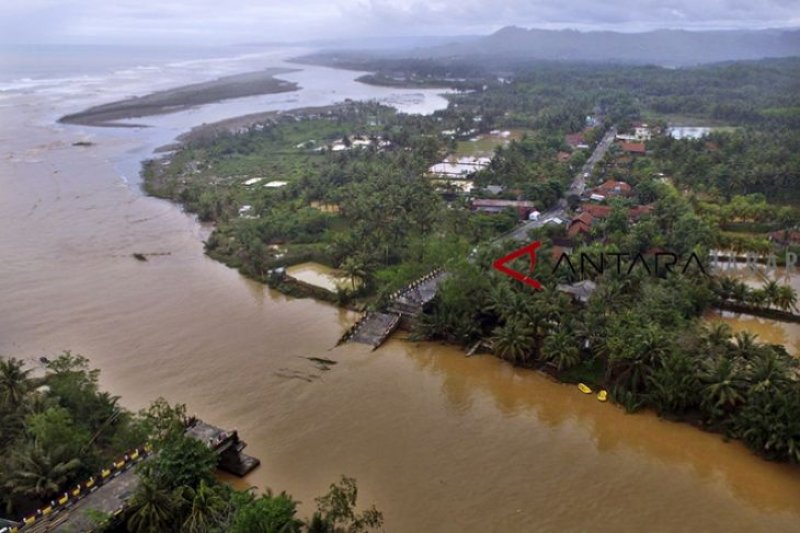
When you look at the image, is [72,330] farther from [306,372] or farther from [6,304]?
[306,372]

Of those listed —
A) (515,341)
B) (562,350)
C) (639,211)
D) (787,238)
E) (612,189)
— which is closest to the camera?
(562,350)

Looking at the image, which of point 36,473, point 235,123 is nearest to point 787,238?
point 36,473

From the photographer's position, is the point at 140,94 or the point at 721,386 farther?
the point at 140,94

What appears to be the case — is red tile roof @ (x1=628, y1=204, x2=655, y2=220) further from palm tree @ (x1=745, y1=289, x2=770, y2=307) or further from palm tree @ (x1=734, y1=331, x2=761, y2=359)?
palm tree @ (x1=734, y1=331, x2=761, y2=359)

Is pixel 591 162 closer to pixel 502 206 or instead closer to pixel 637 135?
pixel 637 135

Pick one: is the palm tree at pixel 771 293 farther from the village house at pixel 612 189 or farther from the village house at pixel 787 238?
the village house at pixel 612 189

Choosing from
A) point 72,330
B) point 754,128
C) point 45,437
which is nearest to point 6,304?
point 72,330

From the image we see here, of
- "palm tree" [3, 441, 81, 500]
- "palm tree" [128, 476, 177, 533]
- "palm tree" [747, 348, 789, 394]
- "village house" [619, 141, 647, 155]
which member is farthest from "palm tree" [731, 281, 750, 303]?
"village house" [619, 141, 647, 155]
